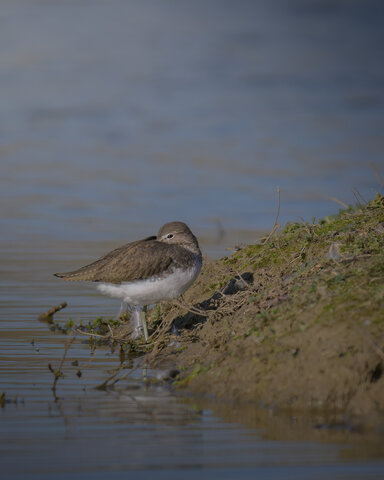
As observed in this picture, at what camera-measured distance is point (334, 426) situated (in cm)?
692

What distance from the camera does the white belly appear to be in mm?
11336

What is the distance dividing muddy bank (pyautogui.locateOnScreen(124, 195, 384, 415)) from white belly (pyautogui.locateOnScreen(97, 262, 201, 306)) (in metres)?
0.46

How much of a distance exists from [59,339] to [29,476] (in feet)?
21.7

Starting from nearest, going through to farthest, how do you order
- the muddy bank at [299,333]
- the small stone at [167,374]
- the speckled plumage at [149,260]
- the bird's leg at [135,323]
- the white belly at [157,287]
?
the muddy bank at [299,333], the small stone at [167,374], the white belly at [157,287], the speckled plumage at [149,260], the bird's leg at [135,323]

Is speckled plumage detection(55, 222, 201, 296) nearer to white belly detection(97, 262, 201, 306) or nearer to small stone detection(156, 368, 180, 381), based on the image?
white belly detection(97, 262, 201, 306)

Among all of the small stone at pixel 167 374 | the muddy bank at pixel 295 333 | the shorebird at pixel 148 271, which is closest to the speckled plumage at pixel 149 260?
the shorebird at pixel 148 271

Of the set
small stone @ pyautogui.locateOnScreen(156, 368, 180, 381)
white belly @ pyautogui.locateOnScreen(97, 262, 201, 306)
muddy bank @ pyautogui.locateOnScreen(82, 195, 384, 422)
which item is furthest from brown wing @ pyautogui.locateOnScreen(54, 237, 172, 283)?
small stone @ pyautogui.locateOnScreen(156, 368, 180, 381)

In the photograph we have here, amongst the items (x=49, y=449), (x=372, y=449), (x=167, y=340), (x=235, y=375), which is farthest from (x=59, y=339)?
(x=372, y=449)

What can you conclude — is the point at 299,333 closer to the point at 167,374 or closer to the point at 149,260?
the point at 167,374

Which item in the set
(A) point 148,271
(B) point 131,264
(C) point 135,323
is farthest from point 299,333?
(C) point 135,323

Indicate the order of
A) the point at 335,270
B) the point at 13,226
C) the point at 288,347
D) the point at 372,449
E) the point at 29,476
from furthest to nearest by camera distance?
the point at 13,226 < the point at 335,270 < the point at 288,347 < the point at 372,449 < the point at 29,476

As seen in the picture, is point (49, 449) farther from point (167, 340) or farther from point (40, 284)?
point (40, 284)

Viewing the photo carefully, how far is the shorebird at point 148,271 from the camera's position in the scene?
11.4m

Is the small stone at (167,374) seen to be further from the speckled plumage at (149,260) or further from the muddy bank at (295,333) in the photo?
the speckled plumage at (149,260)
